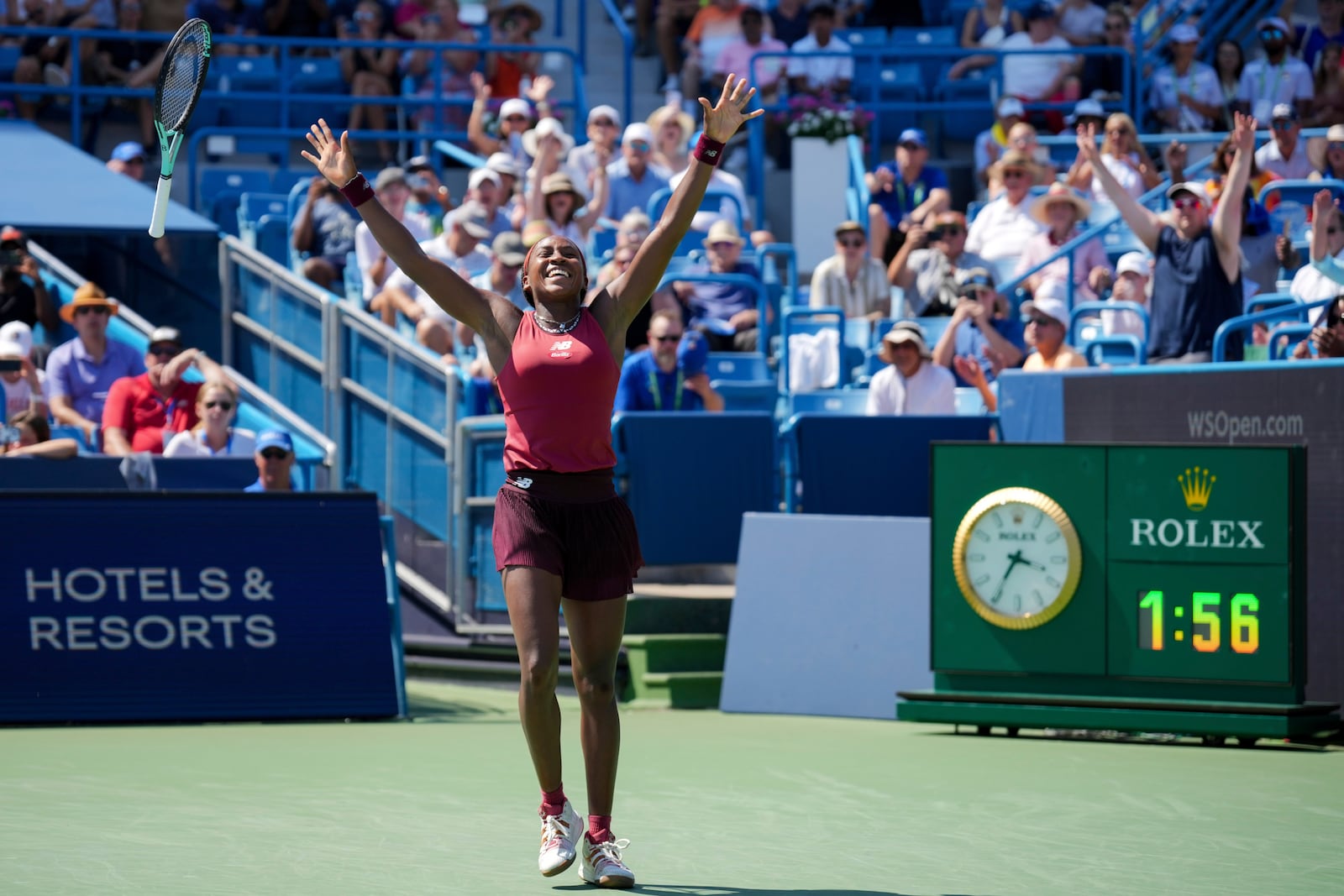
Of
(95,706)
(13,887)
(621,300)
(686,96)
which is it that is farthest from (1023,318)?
(13,887)

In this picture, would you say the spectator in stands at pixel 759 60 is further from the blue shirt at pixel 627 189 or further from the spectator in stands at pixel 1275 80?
the spectator in stands at pixel 1275 80

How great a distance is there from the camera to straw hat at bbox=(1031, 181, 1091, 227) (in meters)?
16.2

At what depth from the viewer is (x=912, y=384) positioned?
1350 cm

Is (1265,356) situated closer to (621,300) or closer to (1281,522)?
(1281,522)

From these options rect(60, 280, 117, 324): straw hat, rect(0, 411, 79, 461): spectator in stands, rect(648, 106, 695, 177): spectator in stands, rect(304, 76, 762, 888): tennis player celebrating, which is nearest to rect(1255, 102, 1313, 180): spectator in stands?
rect(648, 106, 695, 177): spectator in stands

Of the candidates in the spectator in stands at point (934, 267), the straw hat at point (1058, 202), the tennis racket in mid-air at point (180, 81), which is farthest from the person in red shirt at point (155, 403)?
the straw hat at point (1058, 202)

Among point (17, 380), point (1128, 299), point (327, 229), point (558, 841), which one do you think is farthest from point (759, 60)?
point (558, 841)

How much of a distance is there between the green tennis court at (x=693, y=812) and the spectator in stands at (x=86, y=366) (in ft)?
13.2

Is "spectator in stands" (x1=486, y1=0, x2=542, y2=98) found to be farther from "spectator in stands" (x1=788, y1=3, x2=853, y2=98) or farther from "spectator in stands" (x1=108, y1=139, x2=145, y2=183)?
"spectator in stands" (x1=108, y1=139, x2=145, y2=183)

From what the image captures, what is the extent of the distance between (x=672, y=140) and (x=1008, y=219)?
303 centimetres

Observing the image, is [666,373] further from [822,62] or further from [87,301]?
[822,62]

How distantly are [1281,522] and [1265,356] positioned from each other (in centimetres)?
370

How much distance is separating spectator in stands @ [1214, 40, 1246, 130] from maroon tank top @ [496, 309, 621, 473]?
14.6 meters

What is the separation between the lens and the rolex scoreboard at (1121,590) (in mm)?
10016
